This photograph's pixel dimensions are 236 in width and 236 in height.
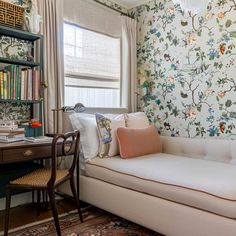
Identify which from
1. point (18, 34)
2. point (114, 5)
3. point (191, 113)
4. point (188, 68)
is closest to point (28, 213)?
point (18, 34)

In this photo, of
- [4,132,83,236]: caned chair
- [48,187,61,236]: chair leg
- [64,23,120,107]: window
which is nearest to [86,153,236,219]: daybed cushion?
[4,132,83,236]: caned chair

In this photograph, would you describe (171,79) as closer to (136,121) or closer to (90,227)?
(136,121)

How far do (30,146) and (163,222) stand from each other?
1100 millimetres

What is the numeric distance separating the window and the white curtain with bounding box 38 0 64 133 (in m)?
0.19

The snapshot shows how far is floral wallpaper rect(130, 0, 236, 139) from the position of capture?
8.54ft

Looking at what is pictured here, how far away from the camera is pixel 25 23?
7.45 ft

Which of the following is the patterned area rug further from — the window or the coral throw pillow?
the window

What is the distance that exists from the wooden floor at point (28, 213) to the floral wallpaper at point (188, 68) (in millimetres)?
1462

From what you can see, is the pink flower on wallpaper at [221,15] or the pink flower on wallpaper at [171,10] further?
the pink flower on wallpaper at [171,10]

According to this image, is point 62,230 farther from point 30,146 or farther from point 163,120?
point 163,120

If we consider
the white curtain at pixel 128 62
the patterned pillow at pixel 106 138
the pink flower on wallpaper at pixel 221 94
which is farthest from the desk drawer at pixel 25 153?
the pink flower on wallpaper at pixel 221 94

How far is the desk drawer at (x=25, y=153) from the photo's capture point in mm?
1788

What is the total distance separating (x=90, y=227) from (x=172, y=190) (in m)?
0.78

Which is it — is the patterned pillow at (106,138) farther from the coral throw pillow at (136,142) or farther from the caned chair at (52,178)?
the caned chair at (52,178)
